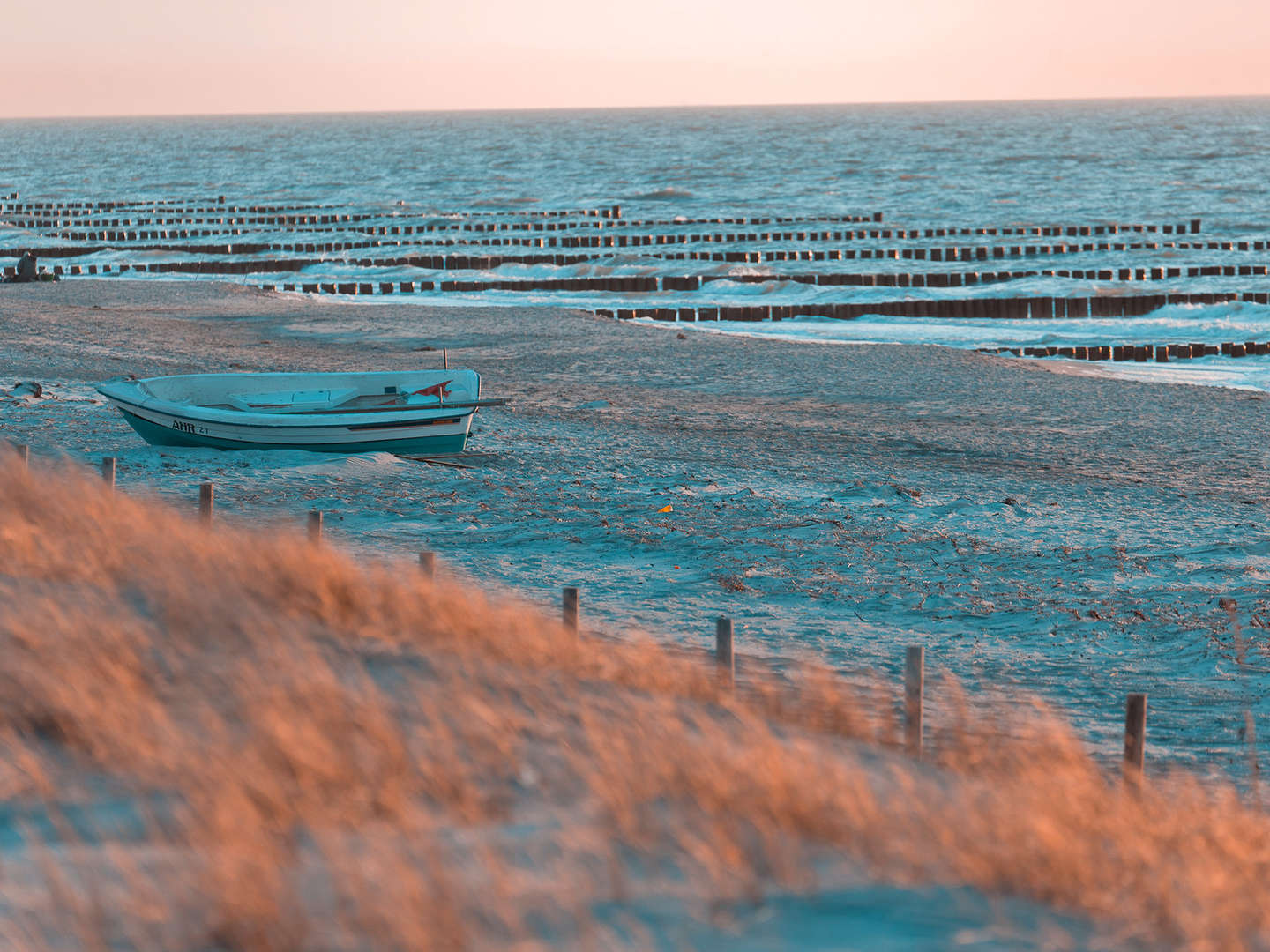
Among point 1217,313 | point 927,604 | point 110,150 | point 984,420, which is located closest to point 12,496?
point 927,604

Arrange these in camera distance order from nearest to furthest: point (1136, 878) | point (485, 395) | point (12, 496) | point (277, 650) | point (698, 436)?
1. point (1136, 878)
2. point (277, 650)
3. point (12, 496)
4. point (698, 436)
5. point (485, 395)

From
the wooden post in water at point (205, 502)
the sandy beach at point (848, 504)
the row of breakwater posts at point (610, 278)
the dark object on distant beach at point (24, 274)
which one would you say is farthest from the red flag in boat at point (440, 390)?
the dark object on distant beach at point (24, 274)

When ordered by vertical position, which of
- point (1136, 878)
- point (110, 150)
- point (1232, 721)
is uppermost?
point (110, 150)

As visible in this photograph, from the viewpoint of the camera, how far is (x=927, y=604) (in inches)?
440

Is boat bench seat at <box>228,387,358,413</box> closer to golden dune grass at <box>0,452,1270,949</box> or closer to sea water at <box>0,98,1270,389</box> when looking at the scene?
golden dune grass at <box>0,452,1270,949</box>

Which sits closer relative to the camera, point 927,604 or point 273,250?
point 927,604

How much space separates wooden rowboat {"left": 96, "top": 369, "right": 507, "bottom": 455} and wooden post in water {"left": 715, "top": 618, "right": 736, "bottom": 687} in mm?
8296

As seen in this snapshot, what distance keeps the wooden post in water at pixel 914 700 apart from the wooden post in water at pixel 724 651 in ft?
3.46

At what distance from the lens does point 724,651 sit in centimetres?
780

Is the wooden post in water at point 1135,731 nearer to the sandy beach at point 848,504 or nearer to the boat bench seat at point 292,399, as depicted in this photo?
the sandy beach at point 848,504

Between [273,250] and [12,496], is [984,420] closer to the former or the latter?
[12,496]

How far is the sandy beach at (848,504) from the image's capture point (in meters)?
10.3

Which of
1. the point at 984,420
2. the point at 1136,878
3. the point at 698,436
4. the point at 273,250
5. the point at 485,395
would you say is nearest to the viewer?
the point at 1136,878

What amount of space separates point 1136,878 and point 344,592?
5.25 m
